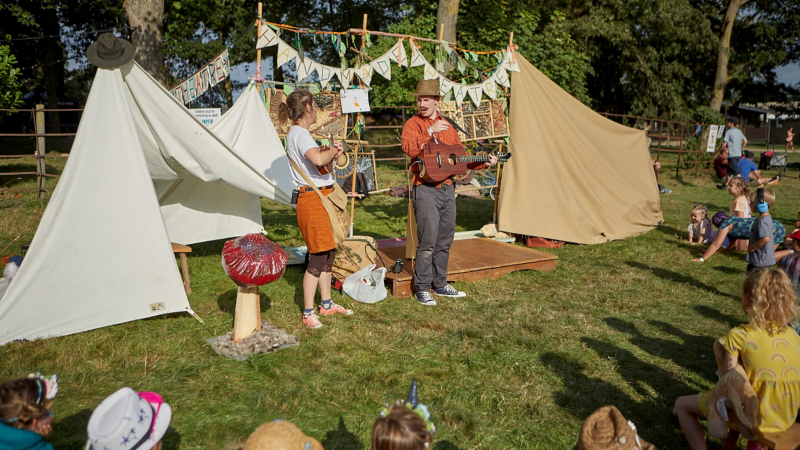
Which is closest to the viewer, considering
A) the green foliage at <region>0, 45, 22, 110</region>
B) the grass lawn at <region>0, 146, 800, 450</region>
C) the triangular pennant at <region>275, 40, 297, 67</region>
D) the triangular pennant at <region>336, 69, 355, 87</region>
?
the grass lawn at <region>0, 146, 800, 450</region>

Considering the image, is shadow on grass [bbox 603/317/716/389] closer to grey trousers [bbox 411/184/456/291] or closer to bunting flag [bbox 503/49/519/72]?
grey trousers [bbox 411/184/456/291]

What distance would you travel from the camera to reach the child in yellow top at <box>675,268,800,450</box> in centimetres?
229

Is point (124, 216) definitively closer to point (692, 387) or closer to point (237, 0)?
point (692, 387)

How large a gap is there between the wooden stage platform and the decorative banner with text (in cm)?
298

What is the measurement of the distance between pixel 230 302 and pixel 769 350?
3.76m

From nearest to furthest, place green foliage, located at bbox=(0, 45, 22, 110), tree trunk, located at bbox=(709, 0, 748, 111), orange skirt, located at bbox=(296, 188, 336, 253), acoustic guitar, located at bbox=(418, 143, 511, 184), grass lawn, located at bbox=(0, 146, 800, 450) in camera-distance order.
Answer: grass lawn, located at bbox=(0, 146, 800, 450) → orange skirt, located at bbox=(296, 188, 336, 253) → acoustic guitar, located at bbox=(418, 143, 511, 184) → green foliage, located at bbox=(0, 45, 22, 110) → tree trunk, located at bbox=(709, 0, 748, 111)

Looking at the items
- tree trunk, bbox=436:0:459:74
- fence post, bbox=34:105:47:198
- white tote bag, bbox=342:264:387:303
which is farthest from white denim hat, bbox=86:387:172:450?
tree trunk, bbox=436:0:459:74

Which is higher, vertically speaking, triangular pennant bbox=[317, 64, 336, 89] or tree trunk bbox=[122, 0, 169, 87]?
tree trunk bbox=[122, 0, 169, 87]

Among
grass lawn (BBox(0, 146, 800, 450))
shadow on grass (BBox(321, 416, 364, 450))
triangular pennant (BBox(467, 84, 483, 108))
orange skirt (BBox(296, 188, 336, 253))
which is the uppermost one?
triangular pennant (BBox(467, 84, 483, 108))

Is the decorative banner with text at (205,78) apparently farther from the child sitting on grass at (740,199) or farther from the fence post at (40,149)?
the child sitting on grass at (740,199)

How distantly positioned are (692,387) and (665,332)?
3.03ft

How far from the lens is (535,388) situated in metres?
3.19

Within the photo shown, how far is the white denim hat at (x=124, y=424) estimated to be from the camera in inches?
64.7

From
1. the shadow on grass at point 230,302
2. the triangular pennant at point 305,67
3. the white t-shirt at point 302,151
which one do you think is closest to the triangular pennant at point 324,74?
the triangular pennant at point 305,67
